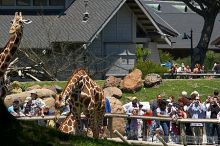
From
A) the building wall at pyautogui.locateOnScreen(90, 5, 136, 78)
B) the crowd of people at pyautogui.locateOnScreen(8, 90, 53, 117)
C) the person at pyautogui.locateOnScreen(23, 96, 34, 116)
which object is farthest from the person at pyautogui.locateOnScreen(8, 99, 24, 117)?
the building wall at pyautogui.locateOnScreen(90, 5, 136, 78)

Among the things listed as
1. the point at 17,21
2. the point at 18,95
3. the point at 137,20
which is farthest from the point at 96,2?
the point at 17,21

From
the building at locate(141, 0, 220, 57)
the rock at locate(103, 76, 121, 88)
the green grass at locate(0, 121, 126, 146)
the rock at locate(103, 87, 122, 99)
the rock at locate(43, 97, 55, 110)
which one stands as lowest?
the green grass at locate(0, 121, 126, 146)

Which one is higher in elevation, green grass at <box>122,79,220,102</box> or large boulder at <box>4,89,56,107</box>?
green grass at <box>122,79,220,102</box>

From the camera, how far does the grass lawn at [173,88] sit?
35.7m

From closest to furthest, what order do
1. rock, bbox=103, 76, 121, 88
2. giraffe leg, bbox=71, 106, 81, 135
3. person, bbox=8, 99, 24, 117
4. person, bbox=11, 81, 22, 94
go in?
1. giraffe leg, bbox=71, 106, 81, 135
2. person, bbox=8, 99, 24, 117
3. person, bbox=11, 81, 22, 94
4. rock, bbox=103, 76, 121, 88

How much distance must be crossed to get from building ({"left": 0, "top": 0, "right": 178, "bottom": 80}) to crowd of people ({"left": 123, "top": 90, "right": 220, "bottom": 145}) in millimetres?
15828

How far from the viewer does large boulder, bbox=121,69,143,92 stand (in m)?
36.0

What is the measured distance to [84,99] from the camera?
22.5m

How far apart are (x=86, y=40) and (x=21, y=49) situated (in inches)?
134

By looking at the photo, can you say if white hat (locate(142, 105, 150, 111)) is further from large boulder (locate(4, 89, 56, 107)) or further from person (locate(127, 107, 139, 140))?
large boulder (locate(4, 89, 56, 107))

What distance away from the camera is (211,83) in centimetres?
3847

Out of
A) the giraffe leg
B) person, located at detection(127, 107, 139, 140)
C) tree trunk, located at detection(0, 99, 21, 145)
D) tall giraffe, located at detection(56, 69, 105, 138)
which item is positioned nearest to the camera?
tree trunk, located at detection(0, 99, 21, 145)

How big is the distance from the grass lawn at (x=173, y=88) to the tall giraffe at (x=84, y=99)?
11950mm

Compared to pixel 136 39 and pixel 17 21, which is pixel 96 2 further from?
pixel 17 21
